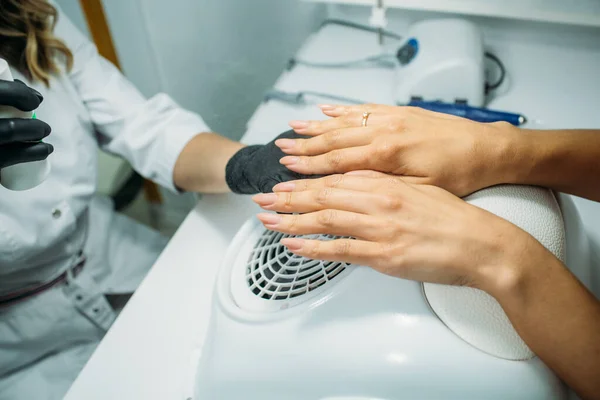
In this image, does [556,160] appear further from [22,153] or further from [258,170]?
[22,153]

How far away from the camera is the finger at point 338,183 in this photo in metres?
0.46

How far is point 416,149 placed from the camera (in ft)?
1.63

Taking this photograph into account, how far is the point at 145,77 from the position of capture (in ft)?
3.18

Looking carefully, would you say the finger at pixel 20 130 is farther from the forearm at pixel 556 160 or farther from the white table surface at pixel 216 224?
the forearm at pixel 556 160

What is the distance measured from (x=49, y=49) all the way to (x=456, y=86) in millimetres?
634

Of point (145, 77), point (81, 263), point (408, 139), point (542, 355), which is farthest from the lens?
point (145, 77)

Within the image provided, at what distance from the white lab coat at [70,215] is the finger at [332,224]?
0.32 meters

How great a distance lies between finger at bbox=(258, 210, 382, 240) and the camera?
0.44m

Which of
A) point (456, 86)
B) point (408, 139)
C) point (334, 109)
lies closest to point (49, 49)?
point (334, 109)

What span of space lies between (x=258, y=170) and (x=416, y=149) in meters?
0.20

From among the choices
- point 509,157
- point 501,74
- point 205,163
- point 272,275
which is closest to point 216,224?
point 205,163

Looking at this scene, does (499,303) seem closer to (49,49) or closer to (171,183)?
(171,183)

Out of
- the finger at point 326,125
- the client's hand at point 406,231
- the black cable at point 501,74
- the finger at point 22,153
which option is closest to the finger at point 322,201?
the client's hand at point 406,231

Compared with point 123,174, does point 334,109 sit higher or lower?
higher
